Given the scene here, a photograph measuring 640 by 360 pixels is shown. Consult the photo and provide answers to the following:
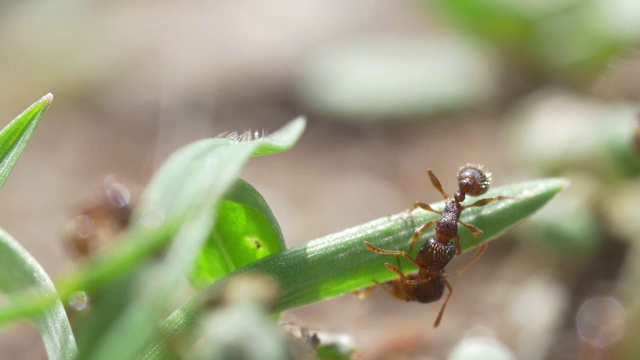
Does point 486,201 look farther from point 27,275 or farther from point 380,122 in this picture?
point 380,122

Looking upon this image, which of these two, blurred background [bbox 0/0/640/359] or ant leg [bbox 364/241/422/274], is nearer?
ant leg [bbox 364/241/422/274]

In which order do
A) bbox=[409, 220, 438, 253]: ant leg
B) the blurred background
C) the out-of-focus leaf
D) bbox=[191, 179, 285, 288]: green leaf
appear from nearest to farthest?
bbox=[191, 179, 285, 288]: green leaf → bbox=[409, 220, 438, 253]: ant leg → the blurred background → the out-of-focus leaf

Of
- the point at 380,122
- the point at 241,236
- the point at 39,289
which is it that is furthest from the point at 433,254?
the point at 380,122

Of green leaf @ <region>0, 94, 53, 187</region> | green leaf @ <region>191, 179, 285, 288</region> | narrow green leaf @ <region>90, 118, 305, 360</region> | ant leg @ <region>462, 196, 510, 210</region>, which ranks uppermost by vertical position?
green leaf @ <region>0, 94, 53, 187</region>

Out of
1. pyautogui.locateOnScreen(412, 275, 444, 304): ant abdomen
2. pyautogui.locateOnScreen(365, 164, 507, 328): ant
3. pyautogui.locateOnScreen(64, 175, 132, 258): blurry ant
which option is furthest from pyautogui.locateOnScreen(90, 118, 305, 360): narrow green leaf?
pyautogui.locateOnScreen(64, 175, 132, 258): blurry ant

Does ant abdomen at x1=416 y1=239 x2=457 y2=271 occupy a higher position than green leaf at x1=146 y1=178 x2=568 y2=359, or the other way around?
green leaf at x1=146 y1=178 x2=568 y2=359

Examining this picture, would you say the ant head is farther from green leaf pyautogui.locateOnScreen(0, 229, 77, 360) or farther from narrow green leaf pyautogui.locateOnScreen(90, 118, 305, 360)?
green leaf pyautogui.locateOnScreen(0, 229, 77, 360)
